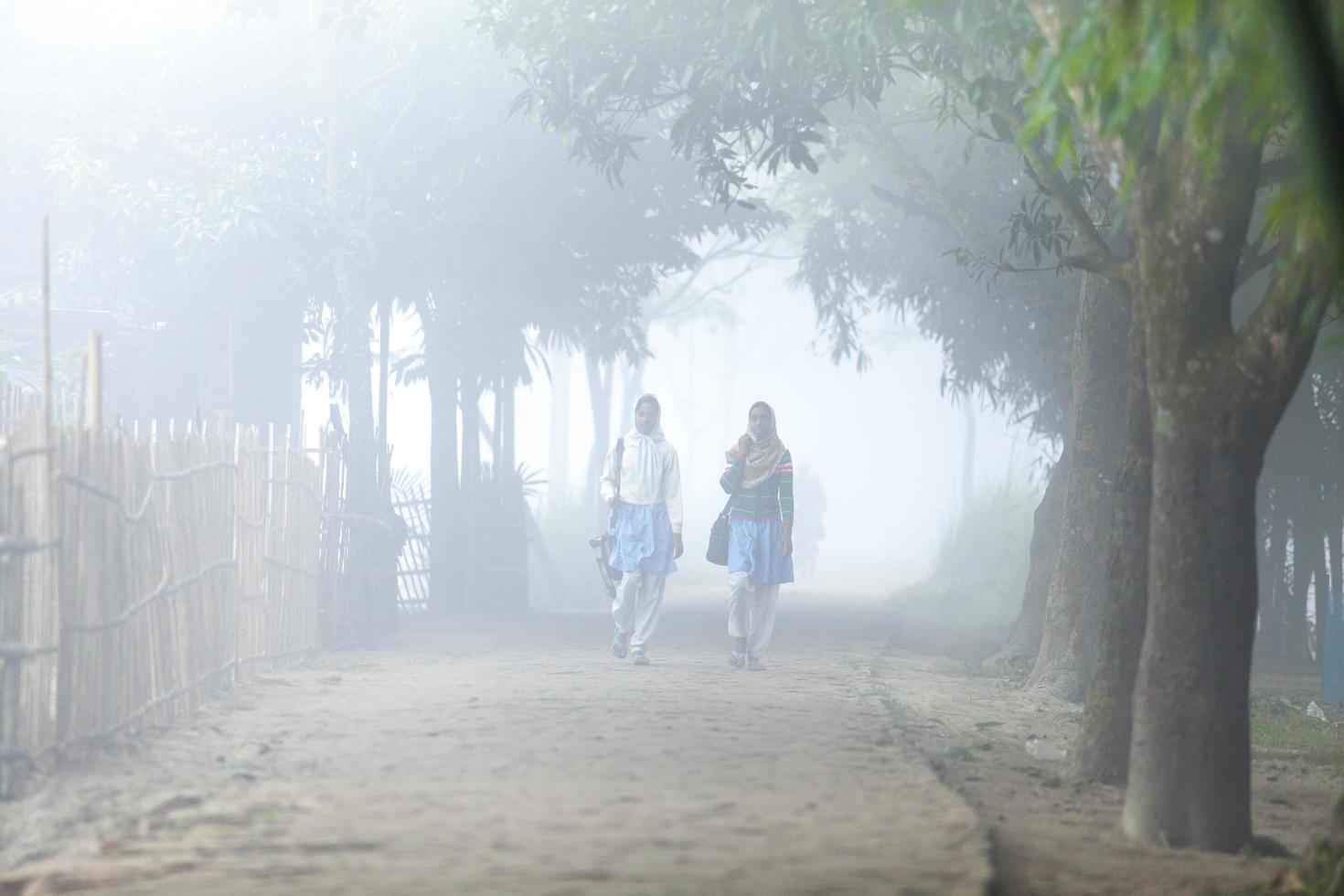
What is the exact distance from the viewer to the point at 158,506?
8.34m

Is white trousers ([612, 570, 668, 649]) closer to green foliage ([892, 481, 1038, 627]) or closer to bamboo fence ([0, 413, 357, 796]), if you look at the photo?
bamboo fence ([0, 413, 357, 796])

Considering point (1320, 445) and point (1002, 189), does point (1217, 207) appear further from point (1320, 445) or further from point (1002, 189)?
point (1002, 189)

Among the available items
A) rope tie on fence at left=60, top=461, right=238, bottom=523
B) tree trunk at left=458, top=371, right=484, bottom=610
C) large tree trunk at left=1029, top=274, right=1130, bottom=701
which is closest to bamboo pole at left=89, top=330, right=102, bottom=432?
rope tie on fence at left=60, top=461, right=238, bottom=523

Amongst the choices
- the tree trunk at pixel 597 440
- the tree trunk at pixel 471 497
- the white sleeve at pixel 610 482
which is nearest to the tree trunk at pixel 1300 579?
the white sleeve at pixel 610 482

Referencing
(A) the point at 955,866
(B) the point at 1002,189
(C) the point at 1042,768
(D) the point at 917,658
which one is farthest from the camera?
(B) the point at 1002,189

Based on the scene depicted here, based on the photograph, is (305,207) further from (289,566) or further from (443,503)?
(289,566)

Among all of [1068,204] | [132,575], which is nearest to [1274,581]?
[1068,204]

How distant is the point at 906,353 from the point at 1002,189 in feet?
198

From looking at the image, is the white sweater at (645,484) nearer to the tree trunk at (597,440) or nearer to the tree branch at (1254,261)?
the tree branch at (1254,261)

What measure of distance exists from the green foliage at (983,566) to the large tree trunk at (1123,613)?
1372 cm

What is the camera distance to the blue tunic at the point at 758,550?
1192 centimetres

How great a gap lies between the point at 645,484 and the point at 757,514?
0.88 m

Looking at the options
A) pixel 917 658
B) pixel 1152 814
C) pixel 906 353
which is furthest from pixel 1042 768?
pixel 906 353

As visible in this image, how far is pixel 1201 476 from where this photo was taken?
627 cm
